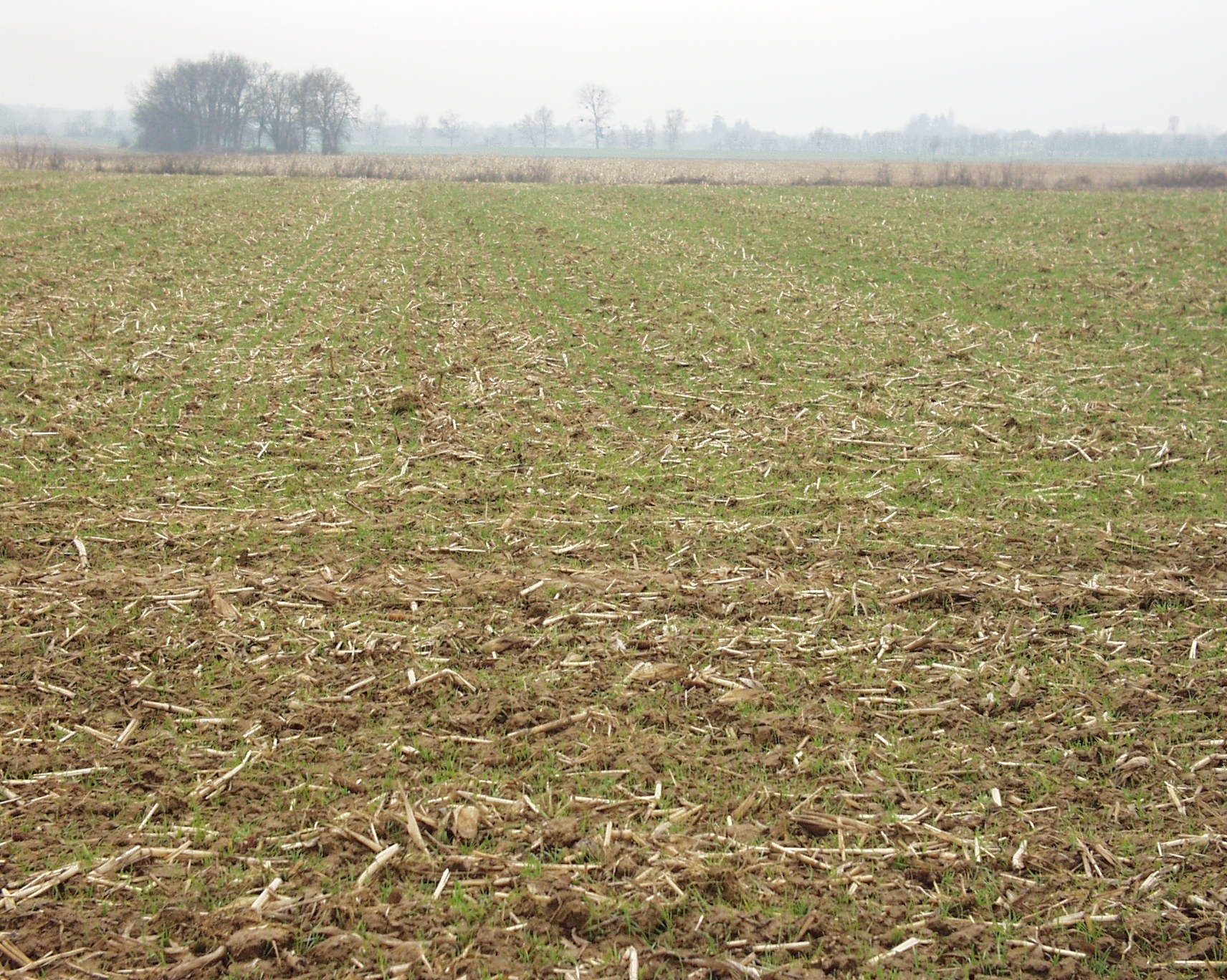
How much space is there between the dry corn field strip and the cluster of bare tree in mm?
115741

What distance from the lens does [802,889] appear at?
188 inches

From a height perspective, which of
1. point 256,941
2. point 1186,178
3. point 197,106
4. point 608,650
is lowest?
point 256,941

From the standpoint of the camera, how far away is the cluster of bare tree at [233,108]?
11394cm

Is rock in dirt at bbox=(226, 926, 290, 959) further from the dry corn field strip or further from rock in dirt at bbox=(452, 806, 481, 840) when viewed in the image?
rock in dirt at bbox=(452, 806, 481, 840)

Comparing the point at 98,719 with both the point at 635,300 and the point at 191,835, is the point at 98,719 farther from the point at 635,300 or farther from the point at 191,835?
the point at 635,300

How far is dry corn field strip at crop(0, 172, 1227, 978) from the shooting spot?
4602 millimetres

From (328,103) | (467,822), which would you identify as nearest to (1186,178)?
(467,822)

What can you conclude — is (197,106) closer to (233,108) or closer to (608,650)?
(233,108)

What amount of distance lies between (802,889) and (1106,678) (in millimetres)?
3338

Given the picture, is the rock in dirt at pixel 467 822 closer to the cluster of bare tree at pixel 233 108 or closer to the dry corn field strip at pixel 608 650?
the dry corn field strip at pixel 608 650

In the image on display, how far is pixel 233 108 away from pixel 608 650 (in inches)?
5170

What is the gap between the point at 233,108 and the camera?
117875 millimetres

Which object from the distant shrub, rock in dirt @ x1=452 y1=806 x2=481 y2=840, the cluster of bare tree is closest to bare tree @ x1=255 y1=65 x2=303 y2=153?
the cluster of bare tree

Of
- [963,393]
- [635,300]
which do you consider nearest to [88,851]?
[963,393]
